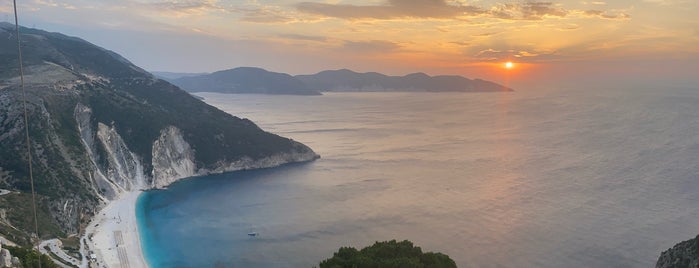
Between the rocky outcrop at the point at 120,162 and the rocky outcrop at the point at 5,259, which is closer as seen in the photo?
the rocky outcrop at the point at 5,259

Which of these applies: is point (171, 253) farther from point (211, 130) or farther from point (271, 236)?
point (211, 130)

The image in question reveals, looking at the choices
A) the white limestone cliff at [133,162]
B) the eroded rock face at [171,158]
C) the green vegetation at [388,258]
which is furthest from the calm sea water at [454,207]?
the green vegetation at [388,258]

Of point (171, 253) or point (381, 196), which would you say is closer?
point (171, 253)

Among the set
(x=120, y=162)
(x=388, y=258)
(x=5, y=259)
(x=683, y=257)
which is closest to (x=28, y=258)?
(x=5, y=259)

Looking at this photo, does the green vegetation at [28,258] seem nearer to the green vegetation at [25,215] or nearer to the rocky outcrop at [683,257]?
the green vegetation at [25,215]

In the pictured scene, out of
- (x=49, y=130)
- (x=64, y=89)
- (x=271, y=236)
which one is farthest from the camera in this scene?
(x=64, y=89)

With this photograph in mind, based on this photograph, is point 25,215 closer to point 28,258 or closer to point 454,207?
point 28,258

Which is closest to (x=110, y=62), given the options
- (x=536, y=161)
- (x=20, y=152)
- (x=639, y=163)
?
(x=20, y=152)

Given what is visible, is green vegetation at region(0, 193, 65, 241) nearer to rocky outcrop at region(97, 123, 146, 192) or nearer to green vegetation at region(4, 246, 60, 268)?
green vegetation at region(4, 246, 60, 268)
